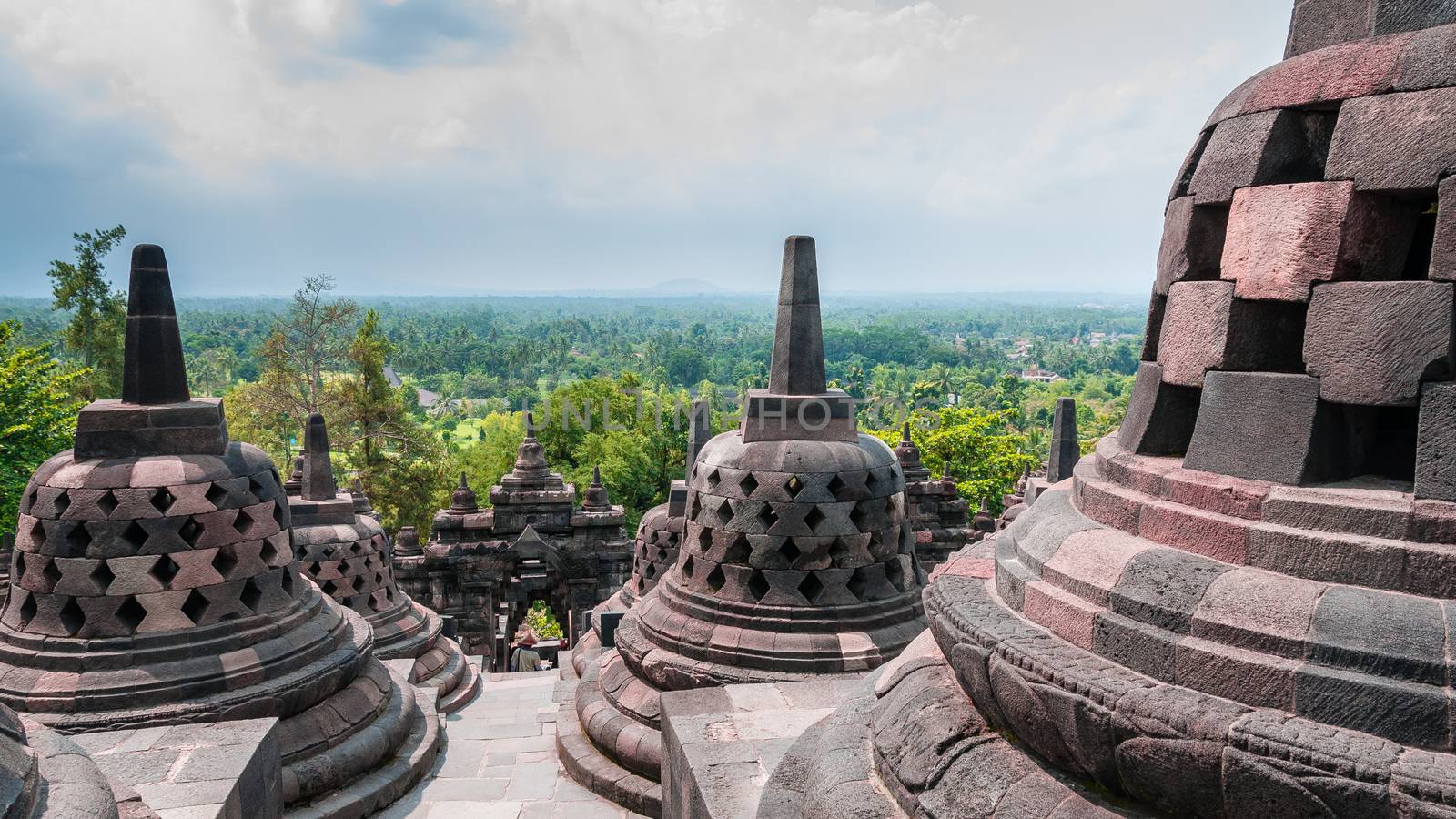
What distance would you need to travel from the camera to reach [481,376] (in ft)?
374

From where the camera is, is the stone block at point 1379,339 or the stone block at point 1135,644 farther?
the stone block at point 1135,644

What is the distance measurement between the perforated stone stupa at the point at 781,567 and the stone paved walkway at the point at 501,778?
0.73 ft

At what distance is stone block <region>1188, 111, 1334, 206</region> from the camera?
113 inches

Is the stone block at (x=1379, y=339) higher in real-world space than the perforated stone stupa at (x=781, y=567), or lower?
higher

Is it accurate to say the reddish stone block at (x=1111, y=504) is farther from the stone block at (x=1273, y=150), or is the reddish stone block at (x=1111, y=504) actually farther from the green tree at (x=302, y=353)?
the green tree at (x=302, y=353)

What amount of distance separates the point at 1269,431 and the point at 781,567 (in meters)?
4.36

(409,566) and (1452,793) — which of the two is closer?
(1452,793)

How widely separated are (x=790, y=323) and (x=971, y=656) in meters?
4.22

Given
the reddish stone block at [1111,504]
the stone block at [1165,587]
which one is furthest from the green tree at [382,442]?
the stone block at [1165,587]

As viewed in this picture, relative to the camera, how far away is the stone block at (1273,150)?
287 cm

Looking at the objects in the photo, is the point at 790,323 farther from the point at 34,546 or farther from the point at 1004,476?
the point at 1004,476

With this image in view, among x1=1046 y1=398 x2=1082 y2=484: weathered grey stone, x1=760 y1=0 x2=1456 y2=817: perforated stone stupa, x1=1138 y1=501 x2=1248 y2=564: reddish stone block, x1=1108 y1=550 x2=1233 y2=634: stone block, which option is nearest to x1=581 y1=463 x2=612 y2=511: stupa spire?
x1=1046 y1=398 x2=1082 y2=484: weathered grey stone

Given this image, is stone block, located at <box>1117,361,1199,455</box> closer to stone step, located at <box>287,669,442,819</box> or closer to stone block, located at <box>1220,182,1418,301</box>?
stone block, located at <box>1220,182,1418,301</box>

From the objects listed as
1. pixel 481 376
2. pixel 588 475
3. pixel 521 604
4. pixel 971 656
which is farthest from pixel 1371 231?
pixel 481 376
